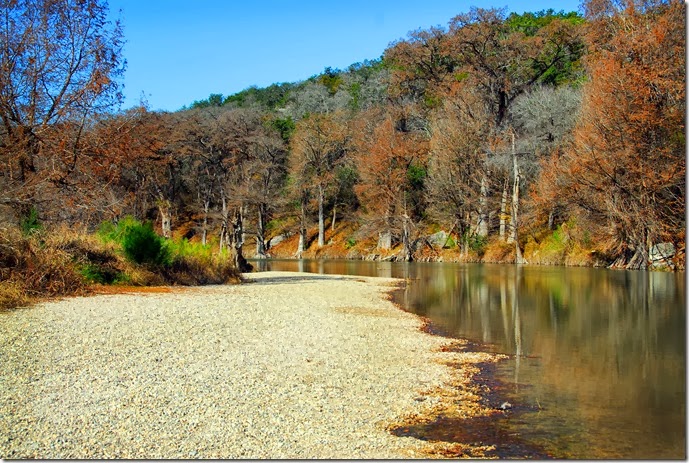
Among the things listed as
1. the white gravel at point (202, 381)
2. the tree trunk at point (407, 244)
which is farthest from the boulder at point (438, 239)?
the white gravel at point (202, 381)

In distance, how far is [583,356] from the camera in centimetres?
1365

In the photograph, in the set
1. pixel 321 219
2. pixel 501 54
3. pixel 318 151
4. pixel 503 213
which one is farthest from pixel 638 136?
pixel 321 219

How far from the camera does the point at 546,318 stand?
63.2ft

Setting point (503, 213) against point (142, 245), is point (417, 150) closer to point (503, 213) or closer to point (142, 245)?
point (503, 213)

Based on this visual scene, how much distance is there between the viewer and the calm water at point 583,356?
8.59 metres

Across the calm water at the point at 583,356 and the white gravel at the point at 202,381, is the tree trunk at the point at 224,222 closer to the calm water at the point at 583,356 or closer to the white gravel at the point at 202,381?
the calm water at the point at 583,356

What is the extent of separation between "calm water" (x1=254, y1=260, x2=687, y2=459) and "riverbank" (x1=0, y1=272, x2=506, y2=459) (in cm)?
107

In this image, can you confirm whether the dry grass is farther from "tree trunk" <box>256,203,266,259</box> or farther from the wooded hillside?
"tree trunk" <box>256,203,266,259</box>

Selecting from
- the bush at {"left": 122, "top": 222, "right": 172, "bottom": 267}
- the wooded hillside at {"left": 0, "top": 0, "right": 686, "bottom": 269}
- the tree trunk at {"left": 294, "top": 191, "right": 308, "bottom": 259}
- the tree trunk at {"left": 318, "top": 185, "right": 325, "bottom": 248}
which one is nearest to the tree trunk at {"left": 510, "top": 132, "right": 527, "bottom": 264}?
the wooded hillside at {"left": 0, "top": 0, "right": 686, "bottom": 269}

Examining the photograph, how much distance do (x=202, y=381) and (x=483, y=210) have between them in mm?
45572

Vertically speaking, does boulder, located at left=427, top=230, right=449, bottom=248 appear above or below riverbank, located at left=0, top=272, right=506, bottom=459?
above

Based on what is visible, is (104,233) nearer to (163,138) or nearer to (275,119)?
(163,138)

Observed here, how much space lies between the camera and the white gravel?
7.47 meters

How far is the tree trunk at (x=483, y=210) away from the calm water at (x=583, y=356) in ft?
76.1
